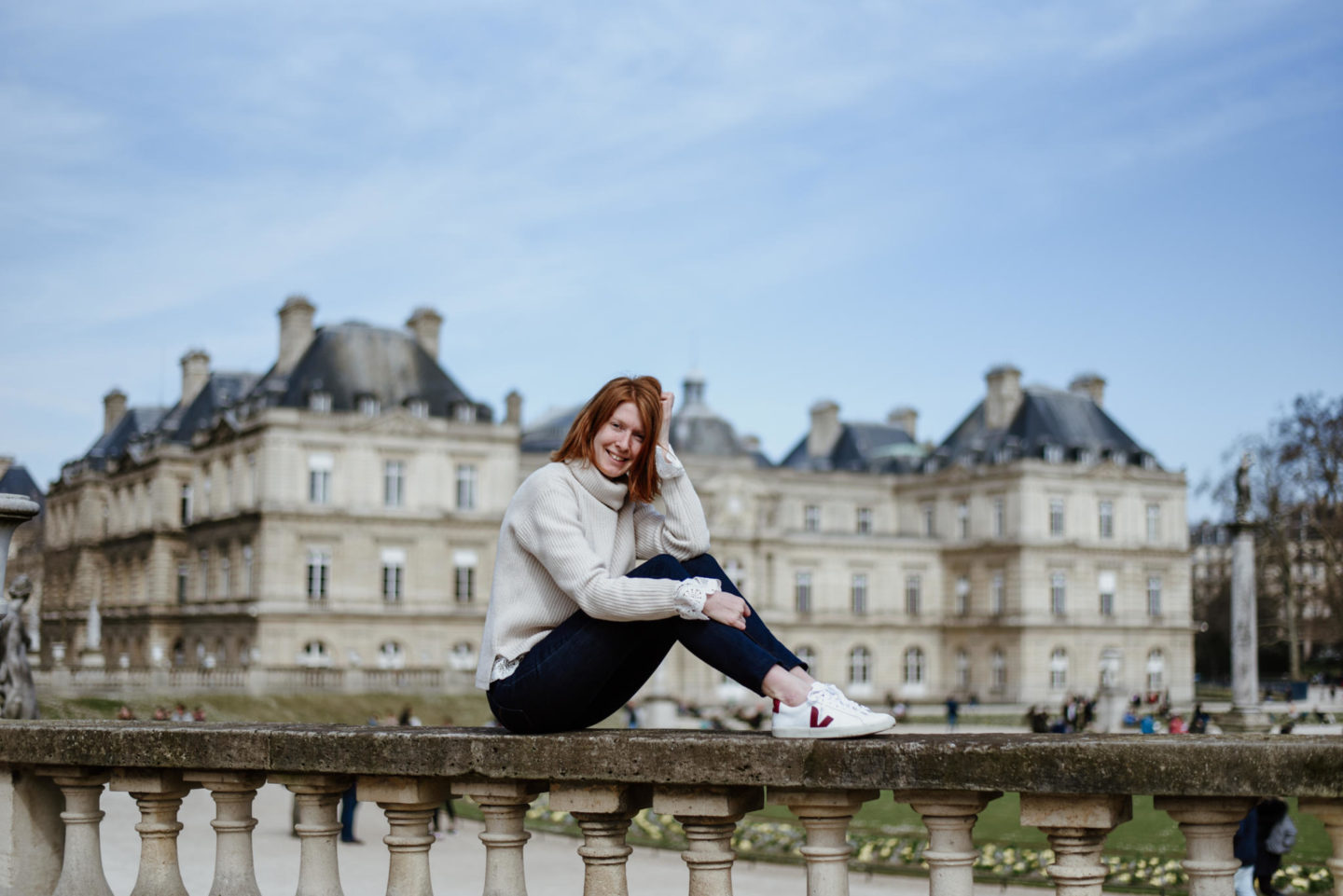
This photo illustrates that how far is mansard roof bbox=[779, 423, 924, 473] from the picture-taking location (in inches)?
2675

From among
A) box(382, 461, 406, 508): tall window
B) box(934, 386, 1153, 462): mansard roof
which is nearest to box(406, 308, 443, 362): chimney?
box(382, 461, 406, 508): tall window

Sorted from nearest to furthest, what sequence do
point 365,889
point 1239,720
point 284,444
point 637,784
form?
point 637,784 → point 365,889 → point 1239,720 → point 284,444

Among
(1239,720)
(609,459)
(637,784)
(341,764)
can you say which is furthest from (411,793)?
(1239,720)

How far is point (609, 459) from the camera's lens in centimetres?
459

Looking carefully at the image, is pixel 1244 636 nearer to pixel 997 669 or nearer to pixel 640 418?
pixel 640 418

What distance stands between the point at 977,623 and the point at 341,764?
58439mm

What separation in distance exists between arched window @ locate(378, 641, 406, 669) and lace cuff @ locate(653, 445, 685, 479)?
4449 centimetres

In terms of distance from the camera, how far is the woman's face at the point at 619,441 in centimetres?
459

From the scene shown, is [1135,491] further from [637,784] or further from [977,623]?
[637,784]

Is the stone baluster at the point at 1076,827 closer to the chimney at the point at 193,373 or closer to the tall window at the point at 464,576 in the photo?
the tall window at the point at 464,576

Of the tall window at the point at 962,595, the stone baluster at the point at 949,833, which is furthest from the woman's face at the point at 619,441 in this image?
the tall window at the point at 962,595

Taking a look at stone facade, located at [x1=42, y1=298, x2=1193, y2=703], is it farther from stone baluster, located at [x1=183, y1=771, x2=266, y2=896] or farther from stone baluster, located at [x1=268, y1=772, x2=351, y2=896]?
stone baluster, located at [x1=268, y1=772, x2=351, y2=896]

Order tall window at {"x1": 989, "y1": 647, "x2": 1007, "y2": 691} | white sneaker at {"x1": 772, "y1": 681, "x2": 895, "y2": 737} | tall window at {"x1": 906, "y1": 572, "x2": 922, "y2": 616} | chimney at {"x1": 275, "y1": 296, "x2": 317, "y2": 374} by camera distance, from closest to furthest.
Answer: white sneaker at {"x1": 772, "y1": 681, "x2": 895, "y2": 737}, chimney at {"x1": 275, "y1": 296, "x2": 317, "y2": 374}, tall window at {"x1": 989, "y1": 647, "x2": 1007, "y2": 691}, tall window at {"x1": 906, "y1": 572, "x2": 922, "y2": 616}

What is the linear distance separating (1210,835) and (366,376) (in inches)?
1902
